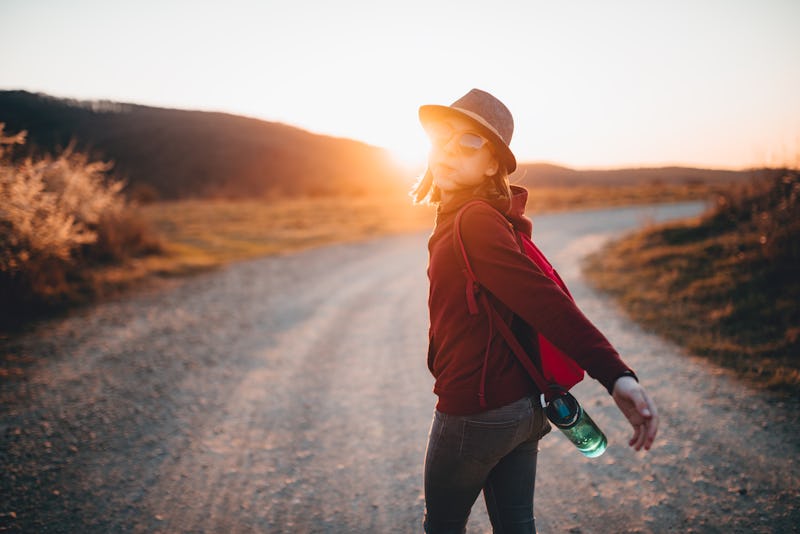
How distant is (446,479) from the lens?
4.76 feet

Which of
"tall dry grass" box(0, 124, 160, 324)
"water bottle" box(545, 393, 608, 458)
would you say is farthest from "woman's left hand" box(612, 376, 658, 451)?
"tall dry grass" box(0, 124, 160, 324)

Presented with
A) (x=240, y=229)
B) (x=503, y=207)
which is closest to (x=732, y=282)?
(x=503, y=207)

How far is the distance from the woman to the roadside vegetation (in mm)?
3861

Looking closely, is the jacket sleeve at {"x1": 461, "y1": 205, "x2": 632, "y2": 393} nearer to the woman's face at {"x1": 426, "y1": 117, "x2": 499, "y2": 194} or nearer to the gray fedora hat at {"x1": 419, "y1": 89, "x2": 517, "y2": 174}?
the woman's face at {"x1": 426, "y1": 117, "x2": 499, "y2": 194}

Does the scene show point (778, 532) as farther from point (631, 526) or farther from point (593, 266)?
point (593, 266)

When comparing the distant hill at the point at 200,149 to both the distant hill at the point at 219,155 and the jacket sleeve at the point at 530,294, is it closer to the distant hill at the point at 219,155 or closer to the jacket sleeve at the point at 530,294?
the distant hill at the point at 219,155

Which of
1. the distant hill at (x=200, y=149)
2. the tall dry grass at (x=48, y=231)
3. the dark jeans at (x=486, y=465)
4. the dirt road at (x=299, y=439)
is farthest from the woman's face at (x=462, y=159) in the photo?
the distant hill at (x=200, y=149)

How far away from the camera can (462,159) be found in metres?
1.51

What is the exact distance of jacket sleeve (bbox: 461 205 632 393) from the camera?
3.89 ft

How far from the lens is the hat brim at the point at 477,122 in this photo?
149cm

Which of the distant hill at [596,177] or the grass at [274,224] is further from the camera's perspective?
the distant hill at [596,177]

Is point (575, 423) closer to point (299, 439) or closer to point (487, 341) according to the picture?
point (487, 341)

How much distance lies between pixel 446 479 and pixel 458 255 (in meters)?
0.72

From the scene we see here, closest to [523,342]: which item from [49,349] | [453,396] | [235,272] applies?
[453,396]
